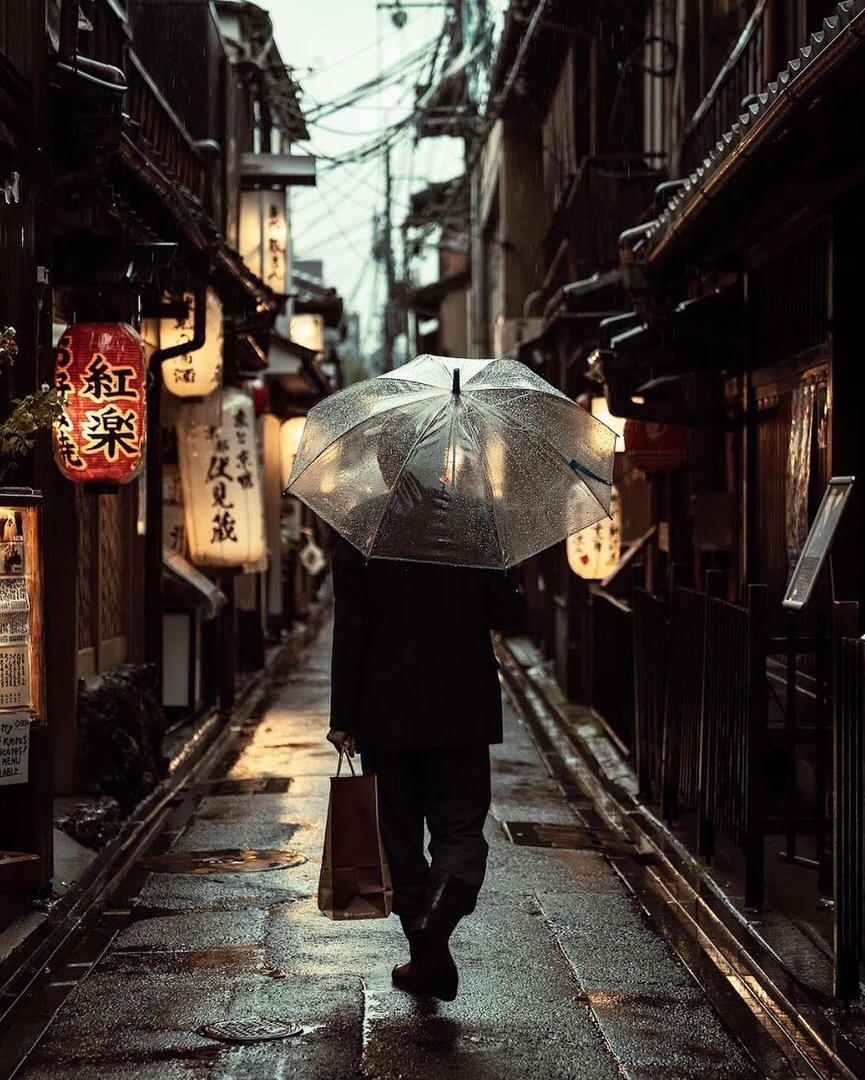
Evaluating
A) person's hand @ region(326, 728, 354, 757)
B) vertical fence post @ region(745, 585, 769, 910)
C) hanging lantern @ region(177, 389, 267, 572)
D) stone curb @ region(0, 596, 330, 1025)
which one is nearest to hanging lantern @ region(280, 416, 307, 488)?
stone curb @ region(0, 596, 330, 1025)

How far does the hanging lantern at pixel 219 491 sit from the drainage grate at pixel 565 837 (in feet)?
20.9

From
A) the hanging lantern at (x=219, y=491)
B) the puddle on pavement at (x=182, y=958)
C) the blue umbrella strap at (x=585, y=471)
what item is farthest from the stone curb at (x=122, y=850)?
the blue umbrella strap at (x=585, y=471)

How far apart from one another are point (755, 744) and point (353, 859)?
3.06 m

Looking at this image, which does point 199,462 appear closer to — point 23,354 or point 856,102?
point 23,354

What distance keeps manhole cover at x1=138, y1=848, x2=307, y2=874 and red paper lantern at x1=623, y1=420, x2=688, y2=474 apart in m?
7.83

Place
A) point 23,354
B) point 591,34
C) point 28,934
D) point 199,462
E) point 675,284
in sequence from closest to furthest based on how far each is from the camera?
1. point 28,934
2. point 23,354
3. point 675,284
4. point 199,462
5. point 591,34

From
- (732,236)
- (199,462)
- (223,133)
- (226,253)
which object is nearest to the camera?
(732,236)

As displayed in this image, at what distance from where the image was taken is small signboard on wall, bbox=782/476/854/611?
9.63m

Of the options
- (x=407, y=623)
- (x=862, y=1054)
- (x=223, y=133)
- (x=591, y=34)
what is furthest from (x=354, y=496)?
(x=591, y=34)

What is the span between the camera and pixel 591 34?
85.8 feet

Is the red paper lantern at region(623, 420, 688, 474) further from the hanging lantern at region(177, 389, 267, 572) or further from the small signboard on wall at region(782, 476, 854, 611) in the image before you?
the small signboard on wall at region(782, 476, 854, 611)

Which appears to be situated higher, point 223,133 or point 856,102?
point 223,133

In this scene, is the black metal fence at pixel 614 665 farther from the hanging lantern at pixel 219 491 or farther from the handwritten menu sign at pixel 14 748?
the handwritten menu sign at pixel 14 748

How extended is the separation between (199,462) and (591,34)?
12567mm
